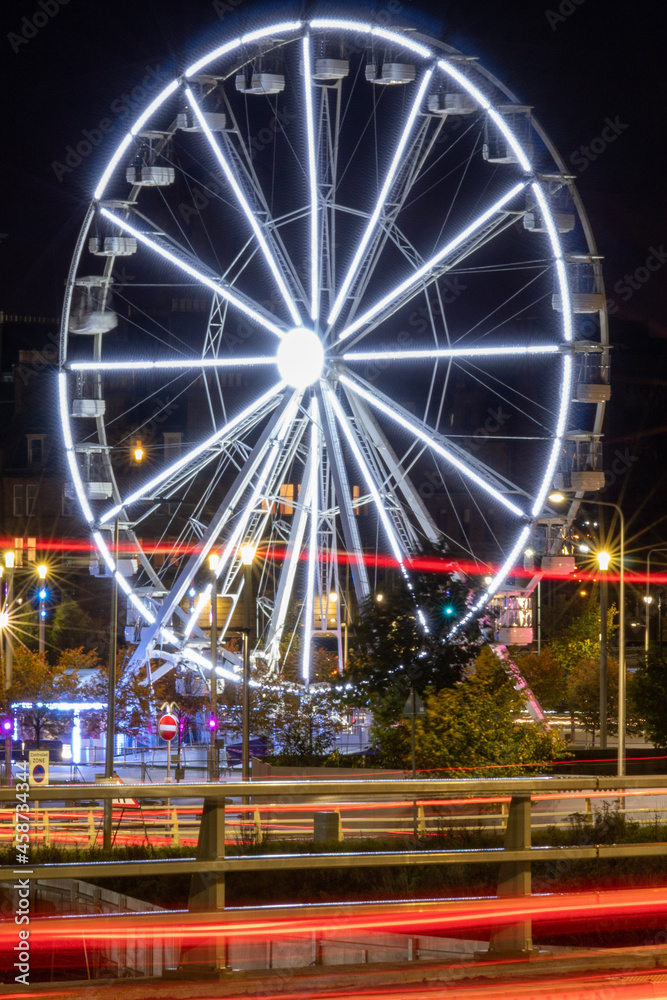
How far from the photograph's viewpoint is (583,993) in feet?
23.5

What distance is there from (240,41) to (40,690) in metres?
34.2

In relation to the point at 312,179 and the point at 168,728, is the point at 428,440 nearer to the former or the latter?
the point at 312,179

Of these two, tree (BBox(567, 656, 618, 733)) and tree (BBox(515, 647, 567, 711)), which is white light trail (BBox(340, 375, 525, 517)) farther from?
tree (BBox(515, 647, 567, 711))

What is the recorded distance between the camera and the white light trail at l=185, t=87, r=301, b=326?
31328 mm

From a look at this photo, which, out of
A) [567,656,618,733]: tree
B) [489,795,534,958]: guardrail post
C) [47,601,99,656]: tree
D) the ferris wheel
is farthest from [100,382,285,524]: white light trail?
→ [47,601,99,656]: tree

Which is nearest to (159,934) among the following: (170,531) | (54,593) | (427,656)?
(427,656)

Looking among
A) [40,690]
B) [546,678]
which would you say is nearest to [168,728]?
[40,690]

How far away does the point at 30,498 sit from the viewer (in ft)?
286

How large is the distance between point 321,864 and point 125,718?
5147 cm

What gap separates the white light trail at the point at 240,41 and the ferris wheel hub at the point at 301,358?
6.10 metres

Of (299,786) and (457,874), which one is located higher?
(299,786)

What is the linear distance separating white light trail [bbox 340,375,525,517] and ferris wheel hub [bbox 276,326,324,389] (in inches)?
25.4

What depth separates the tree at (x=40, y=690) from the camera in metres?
58.6

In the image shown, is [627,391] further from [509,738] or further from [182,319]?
[509,738]
